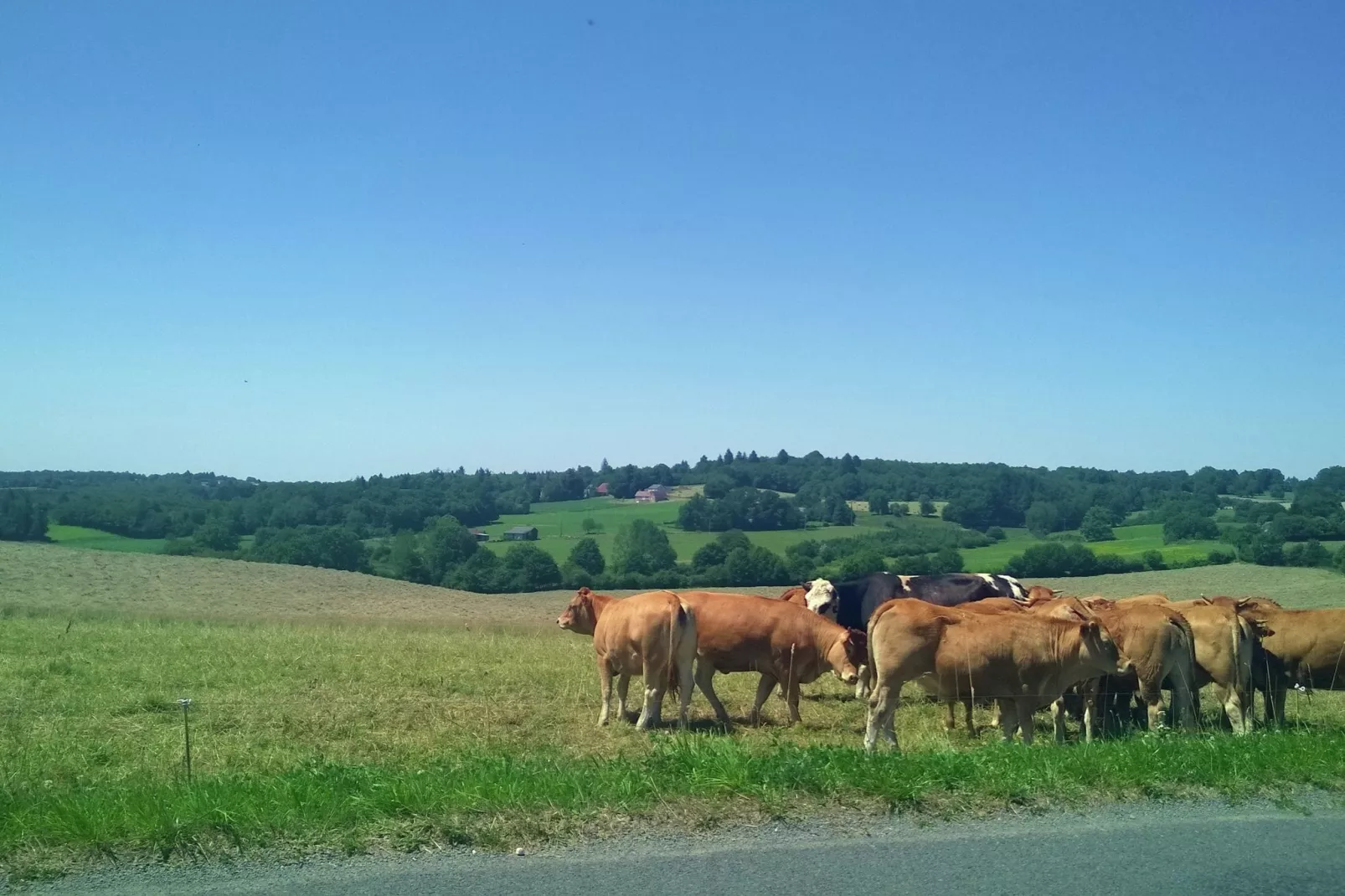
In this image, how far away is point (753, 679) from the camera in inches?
685

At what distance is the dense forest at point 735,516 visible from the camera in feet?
144

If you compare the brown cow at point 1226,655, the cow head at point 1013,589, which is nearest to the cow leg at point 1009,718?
the brown cow at point 1226,655

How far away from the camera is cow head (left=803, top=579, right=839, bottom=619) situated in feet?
62.0

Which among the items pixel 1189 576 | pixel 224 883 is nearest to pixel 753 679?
pixel 224 883

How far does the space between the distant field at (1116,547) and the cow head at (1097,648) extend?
28.5 meters

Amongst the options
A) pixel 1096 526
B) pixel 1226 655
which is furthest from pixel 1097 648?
pixel 1096 526

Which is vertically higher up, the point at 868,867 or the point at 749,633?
the point at 749,633

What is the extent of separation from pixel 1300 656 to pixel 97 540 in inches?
2240

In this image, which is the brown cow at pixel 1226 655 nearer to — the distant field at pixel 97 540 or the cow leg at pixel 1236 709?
the cow leg at pixel 1236 709

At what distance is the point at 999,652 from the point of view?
11141mm

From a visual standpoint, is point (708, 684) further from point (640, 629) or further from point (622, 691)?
point (640, 629)

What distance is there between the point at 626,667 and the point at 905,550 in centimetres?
3390

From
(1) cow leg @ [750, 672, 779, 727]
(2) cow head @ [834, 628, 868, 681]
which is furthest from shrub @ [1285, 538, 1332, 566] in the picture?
(1) cow leg @ [750, 672, 779, 727]

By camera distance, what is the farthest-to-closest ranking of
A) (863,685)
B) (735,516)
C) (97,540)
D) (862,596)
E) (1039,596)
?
(735,516)
(97,540)
(862,596)
(1039,596)
(863,685)
